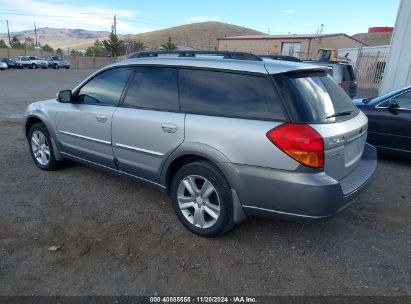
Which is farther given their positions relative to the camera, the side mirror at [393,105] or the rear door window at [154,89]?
the side mirror at [393,105]

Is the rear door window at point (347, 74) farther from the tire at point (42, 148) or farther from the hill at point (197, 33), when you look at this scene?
the hill at point (197, 33)

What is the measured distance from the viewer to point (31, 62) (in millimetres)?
40406

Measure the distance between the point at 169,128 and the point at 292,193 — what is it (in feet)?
4.35

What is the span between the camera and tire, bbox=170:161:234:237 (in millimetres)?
2980

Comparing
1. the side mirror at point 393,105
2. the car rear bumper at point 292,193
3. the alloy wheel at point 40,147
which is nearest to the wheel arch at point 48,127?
the alloy wheel at point 40,147

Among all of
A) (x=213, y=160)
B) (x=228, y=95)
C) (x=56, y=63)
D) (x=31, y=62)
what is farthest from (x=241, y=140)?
(x=56, y=63)

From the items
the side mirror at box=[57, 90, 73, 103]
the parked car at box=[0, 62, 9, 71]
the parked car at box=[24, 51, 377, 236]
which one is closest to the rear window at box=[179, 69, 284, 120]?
the parked car at box=[24, 51, 377, 236]

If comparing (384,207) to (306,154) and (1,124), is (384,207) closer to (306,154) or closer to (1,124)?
(306,154)

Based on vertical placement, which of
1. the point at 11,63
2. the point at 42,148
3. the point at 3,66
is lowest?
the point at 3,66

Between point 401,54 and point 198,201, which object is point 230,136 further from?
point 401,54

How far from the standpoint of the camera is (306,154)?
8.48 feet

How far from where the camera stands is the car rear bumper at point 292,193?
260 centimetres

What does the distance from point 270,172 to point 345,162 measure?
0.75m

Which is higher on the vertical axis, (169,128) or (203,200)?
(169,128)
